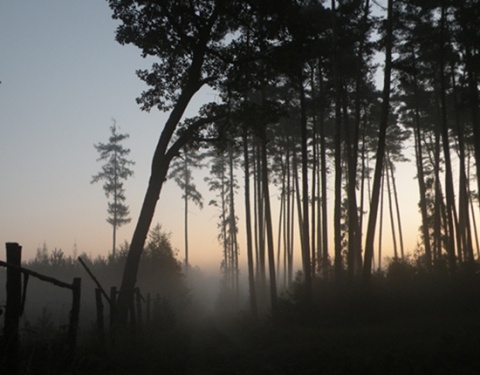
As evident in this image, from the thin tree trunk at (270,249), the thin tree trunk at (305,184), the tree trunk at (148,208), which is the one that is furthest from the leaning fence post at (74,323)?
the thin tree trunk at (305,184)

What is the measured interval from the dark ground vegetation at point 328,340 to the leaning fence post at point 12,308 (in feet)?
1.00

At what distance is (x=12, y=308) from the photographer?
664 centimetres

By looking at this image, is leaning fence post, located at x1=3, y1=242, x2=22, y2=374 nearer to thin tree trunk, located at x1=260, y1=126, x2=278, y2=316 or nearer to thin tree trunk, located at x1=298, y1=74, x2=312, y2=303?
thin tree trunk, located at x1=260, y1=126, x2=278, y2=316

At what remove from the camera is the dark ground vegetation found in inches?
326

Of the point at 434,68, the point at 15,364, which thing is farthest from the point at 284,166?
the point at 15,364

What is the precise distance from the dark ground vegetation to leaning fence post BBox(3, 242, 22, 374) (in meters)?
0.31

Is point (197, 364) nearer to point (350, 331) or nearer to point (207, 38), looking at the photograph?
point (350, 331)

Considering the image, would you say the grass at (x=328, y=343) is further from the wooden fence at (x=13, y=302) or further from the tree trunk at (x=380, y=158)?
the tree trunk at (x=380, y=158)

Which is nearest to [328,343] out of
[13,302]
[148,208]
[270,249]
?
[148,208]

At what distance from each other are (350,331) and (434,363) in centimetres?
613

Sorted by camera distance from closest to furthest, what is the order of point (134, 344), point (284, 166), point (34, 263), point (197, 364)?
point (197, 364) < point (134, 344) < point (284, 166) < point (34, 263)

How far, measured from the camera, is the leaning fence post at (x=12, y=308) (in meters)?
6.39

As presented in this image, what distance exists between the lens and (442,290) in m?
19.6

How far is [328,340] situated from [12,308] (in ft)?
28.7
